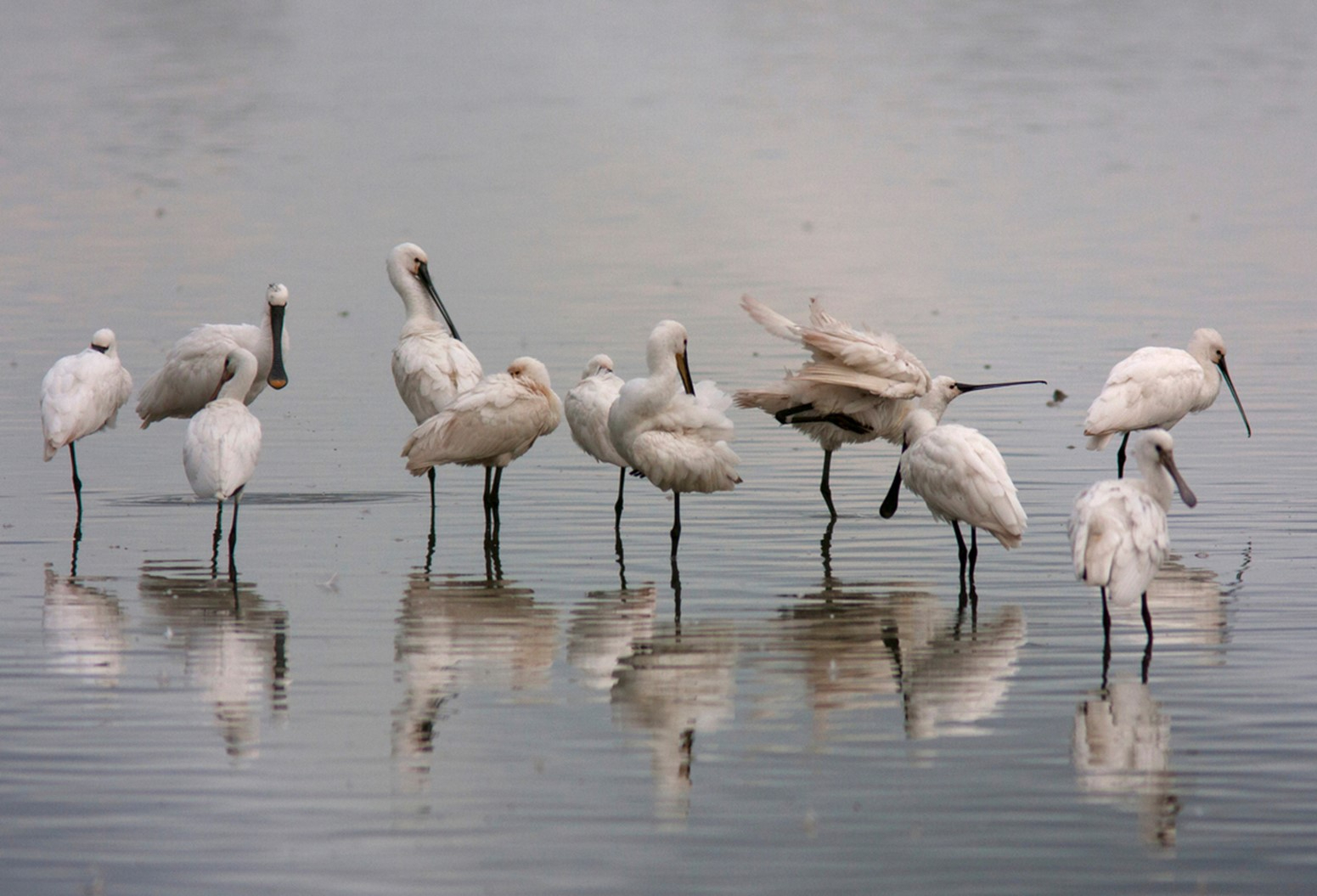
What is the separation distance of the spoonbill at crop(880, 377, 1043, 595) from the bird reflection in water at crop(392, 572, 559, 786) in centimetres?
217

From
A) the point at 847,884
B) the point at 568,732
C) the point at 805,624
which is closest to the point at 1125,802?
the point at 847,884

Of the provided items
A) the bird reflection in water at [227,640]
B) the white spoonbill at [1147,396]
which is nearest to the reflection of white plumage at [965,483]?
the white spoonbill at [1147,396]

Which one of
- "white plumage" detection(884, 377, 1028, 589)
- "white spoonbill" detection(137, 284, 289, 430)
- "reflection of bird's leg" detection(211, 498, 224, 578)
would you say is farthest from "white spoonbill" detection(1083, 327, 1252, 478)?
"white spoonbill" detection(137, 284, 289, 430)

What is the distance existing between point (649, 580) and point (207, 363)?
4.87 meters

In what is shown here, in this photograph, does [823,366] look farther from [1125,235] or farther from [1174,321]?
[1125,235]

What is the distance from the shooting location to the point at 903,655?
9.66 metres

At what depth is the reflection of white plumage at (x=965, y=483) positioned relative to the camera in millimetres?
10812

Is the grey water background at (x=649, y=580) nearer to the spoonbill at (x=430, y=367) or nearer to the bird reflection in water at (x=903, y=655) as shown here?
the bird reflection in water at (x=903, y=655)

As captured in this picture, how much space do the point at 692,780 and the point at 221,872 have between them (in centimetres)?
181

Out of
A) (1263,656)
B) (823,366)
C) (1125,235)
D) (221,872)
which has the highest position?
(1125,235)

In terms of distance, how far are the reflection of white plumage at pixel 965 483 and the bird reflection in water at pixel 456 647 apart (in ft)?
7.12

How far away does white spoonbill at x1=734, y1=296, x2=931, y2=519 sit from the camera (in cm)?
1370

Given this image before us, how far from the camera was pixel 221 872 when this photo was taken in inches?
270

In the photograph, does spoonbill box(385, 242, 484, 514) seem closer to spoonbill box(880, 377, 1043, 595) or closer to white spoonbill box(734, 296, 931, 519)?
white spoonbill box(734, 296, 931, 519)
